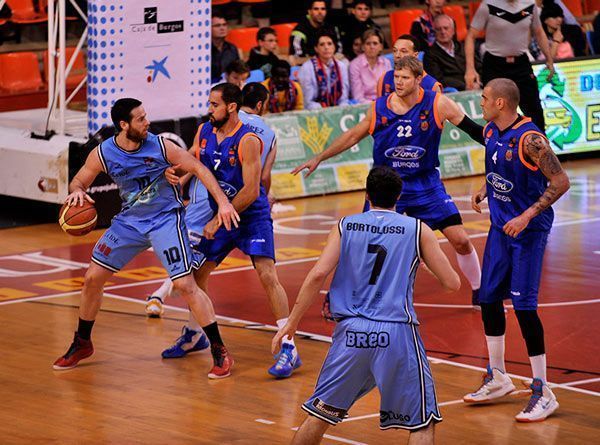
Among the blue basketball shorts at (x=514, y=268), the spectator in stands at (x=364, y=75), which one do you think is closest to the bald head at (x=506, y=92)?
the blue basketball shorts at (x=514, y=268)

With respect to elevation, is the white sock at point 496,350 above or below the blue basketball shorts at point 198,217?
below

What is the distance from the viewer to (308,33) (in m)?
19.0

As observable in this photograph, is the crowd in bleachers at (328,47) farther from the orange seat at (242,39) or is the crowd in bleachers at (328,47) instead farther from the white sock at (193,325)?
the white sock at (193,325)

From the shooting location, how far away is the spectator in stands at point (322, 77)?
1783cm

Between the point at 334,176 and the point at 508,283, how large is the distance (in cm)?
869

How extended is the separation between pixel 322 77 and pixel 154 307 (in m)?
6.89

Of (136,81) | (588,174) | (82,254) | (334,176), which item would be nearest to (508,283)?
(82,254)

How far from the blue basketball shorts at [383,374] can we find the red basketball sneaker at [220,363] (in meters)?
2.66

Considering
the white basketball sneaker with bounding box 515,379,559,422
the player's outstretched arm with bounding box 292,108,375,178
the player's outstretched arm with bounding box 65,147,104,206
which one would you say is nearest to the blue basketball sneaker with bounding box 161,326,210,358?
the player's outstretched arm with bounding box 65,147,104,206

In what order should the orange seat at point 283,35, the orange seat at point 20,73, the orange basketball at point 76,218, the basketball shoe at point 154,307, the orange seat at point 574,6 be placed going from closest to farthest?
the orange basketball at point 76,218, the basketball shoe at point 154,307, the orange seat at point 20,73, the orange seat at point 283,35, the orange seat at point 574,6

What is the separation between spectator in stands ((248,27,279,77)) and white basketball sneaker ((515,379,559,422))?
961cm

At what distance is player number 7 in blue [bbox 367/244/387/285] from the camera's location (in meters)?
7.29

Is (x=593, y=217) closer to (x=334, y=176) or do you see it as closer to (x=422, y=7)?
(x=334, y=176)

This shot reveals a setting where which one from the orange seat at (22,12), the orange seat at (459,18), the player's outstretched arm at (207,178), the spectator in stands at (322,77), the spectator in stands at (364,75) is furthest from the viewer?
the orange seat at (459,18)
